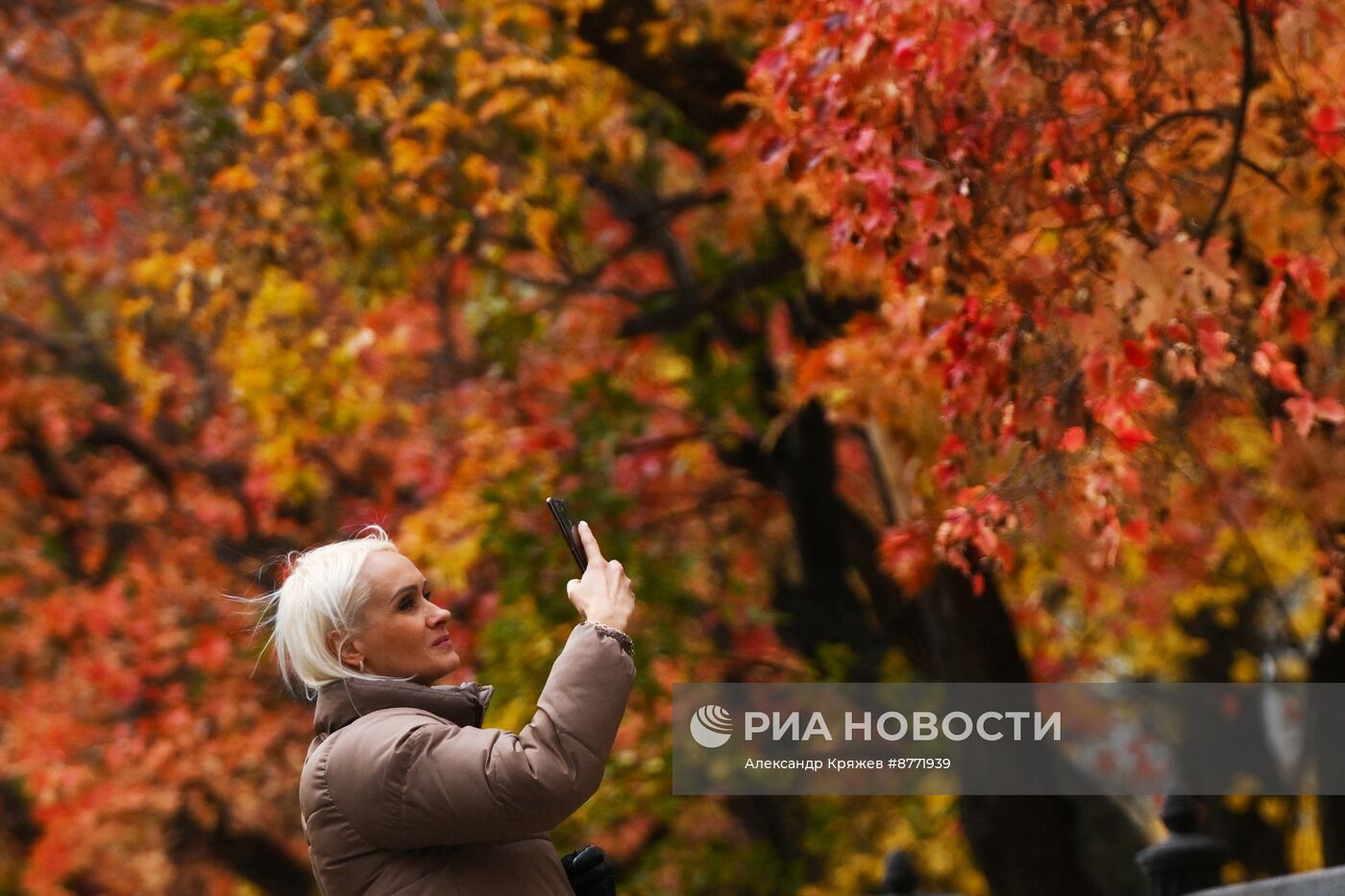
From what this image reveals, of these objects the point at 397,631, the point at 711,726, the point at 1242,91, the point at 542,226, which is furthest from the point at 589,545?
the point at 542,226

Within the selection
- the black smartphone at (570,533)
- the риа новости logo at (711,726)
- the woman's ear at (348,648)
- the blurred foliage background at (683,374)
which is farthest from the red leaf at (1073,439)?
the woman's ear at (348,648)

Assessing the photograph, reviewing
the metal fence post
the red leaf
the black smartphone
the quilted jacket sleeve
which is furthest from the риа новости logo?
the quilted jacket sleeve

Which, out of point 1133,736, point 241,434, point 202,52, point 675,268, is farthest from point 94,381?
point 1133,736

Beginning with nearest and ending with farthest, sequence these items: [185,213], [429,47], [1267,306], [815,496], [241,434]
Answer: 1. [1267,306]
2. [429,47]
3. [185,213]
4. [815,496]
5. [241,434]

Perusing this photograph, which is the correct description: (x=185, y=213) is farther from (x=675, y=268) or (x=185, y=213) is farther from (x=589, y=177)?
(x=675, y=268)

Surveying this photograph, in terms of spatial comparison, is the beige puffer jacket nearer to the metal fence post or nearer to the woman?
the woman

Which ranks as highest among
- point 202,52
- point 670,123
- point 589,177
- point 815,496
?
point 202,52

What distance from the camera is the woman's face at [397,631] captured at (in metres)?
2.99

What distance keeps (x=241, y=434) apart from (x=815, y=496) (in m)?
6.70

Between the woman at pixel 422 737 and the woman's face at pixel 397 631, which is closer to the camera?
the woman at pixel 422 737

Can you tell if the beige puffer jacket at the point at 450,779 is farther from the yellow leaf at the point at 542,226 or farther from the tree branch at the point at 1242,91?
the yellow leaf at the point at 542,226

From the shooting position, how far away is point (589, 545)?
301 centimetres

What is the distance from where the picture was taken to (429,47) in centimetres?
922

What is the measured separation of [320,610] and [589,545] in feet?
1.48
